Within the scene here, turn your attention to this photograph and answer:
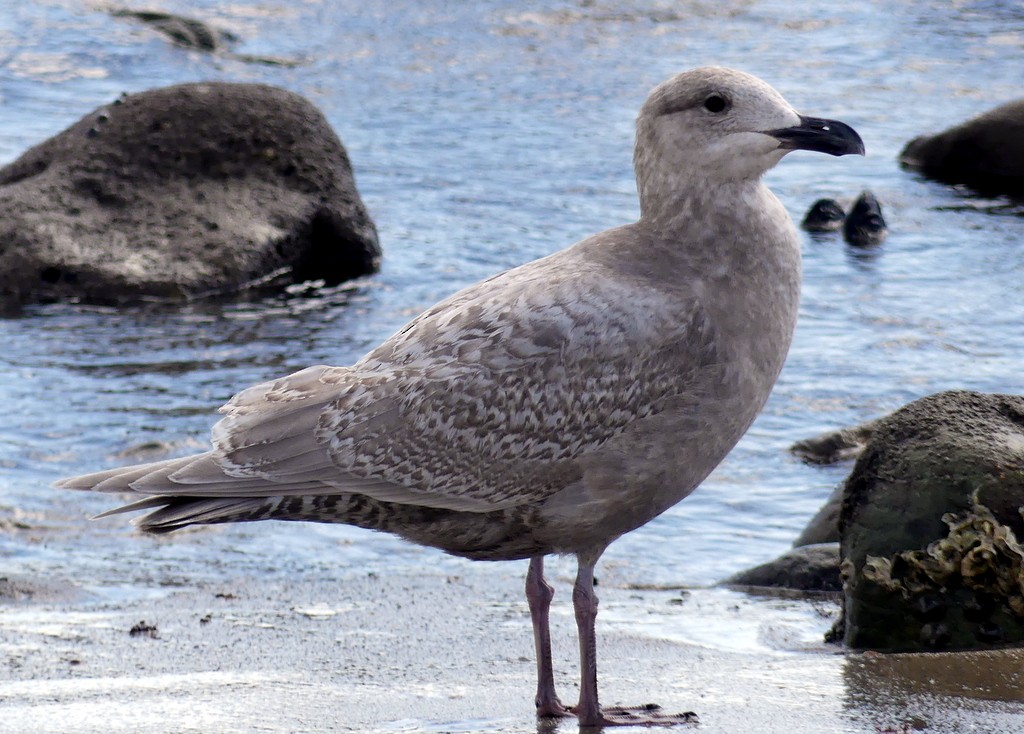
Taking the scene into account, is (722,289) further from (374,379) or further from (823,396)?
(823,396)

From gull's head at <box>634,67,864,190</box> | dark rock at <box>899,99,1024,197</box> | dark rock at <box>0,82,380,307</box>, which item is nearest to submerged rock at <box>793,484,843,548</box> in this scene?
gull's head at <box>634,67,864,190</box>

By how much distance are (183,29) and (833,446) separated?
52.2 feet

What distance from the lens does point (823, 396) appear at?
1078 cm

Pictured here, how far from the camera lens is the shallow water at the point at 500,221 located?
870 centimetres

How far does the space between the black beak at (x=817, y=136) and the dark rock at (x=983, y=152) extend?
11.4m

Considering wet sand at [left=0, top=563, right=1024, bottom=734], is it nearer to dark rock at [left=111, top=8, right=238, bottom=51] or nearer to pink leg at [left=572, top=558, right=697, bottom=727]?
pink leg at [left=572, top=558, right=697, bottom=727]

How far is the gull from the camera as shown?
5.24 m

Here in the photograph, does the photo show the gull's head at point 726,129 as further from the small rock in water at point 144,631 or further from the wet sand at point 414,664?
the small rock in water at point 144,631

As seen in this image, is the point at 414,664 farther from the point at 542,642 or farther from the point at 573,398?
the point at 573,398

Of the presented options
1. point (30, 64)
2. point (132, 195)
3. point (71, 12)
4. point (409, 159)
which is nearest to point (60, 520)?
point (132, 195)

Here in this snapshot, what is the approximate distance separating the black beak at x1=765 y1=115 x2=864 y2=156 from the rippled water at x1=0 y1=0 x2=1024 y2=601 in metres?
3.04

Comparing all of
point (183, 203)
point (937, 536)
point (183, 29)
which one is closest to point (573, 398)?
point (937, 536)

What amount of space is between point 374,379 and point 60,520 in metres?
3.66

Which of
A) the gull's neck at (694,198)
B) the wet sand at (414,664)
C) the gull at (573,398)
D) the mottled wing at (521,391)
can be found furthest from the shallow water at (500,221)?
the gull's neck at (694,198)
